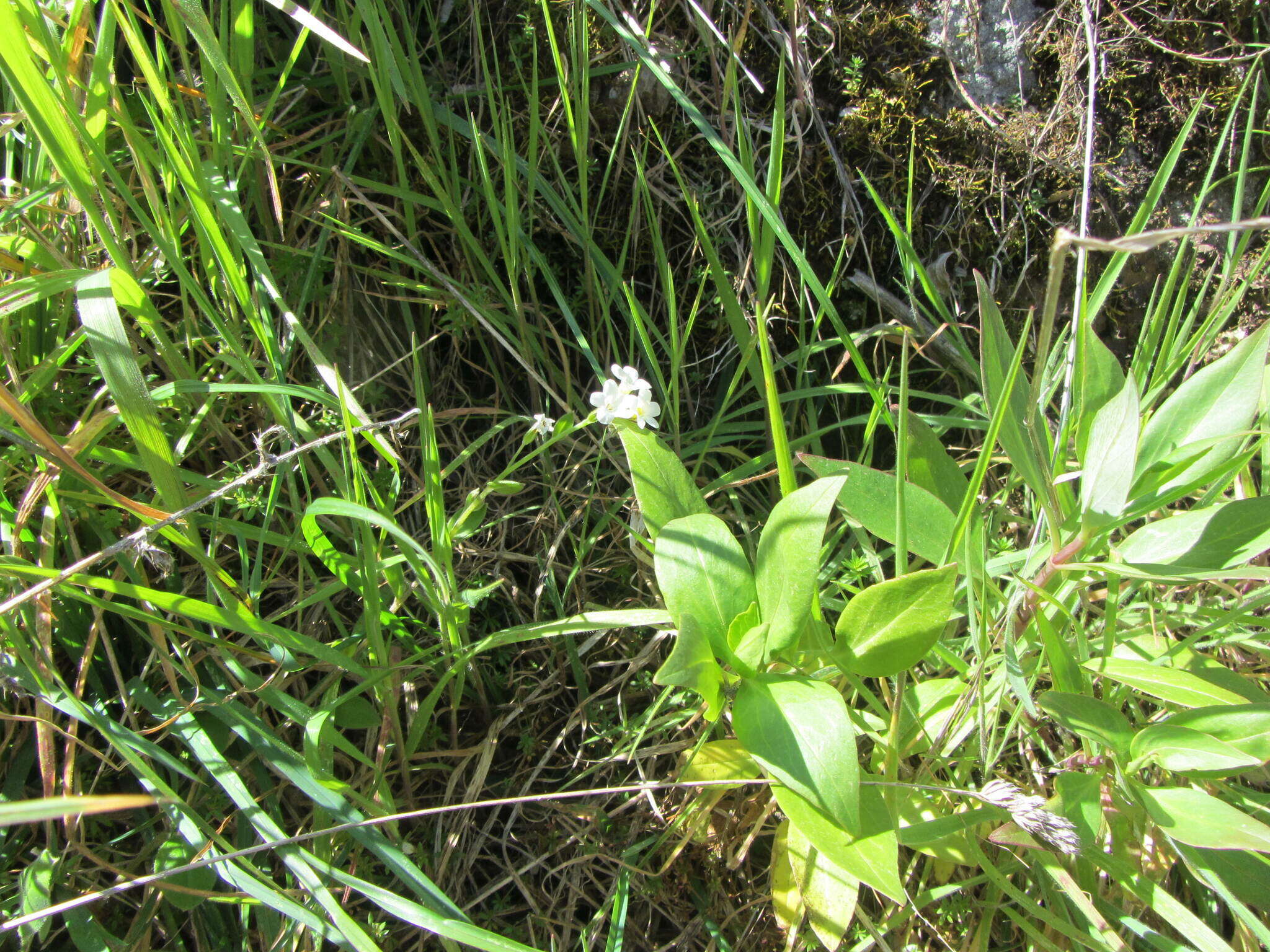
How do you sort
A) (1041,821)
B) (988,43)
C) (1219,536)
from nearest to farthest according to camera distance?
(1041,821)
(1219,536)
(988,43)

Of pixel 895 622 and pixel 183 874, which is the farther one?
pixel 183 874

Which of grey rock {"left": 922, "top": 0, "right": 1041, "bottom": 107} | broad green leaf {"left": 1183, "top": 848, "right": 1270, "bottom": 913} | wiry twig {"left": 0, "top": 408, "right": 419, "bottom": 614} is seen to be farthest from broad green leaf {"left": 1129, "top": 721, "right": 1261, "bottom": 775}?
grey rock {"left": 922, "top": 0, "right": 1041, "bottom": 107}

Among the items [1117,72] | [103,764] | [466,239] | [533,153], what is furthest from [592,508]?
[1117,72]

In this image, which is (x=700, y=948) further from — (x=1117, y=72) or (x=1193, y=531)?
(x=1117, y=72)

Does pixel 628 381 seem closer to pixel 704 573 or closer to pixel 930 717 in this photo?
pixel 704 573

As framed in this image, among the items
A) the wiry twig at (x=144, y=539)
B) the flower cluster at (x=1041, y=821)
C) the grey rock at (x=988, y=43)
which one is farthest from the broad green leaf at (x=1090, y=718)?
the grey rock at (x=988, y=43)

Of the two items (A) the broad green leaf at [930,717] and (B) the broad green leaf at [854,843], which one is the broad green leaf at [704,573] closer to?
(B) the broad green leaf at [854,843]

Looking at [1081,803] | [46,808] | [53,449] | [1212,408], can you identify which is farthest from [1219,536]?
[53,449]
